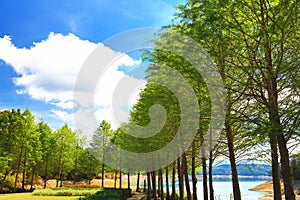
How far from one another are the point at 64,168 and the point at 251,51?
154ft

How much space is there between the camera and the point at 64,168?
50.8 metres

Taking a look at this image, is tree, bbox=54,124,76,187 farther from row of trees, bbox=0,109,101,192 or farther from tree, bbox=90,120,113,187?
tree, bbox=90,120,113,187

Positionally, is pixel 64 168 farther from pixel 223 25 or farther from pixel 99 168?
pixel 223 25

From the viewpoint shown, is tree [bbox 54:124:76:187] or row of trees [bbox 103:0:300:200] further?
tree [bbox 54:124:76:187]

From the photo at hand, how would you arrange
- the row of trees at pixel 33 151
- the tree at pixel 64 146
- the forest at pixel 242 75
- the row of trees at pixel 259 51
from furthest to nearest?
1. the tree at pixel 64 146
2. the row of trees at pixel 33 151
3. the forest at pixel 242 75
4. the row of trees at pixel 259 51

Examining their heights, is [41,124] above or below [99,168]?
above

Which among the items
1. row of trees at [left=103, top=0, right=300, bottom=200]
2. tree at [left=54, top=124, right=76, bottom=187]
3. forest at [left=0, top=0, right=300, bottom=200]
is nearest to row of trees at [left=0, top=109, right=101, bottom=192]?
tree at [left=54, top=124, right=76, bottom=187]

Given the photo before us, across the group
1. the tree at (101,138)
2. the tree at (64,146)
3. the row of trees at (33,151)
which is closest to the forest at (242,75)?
the row of trees at (33,151)

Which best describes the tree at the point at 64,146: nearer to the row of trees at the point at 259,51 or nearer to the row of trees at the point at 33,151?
the row of trees at the point at 33,151

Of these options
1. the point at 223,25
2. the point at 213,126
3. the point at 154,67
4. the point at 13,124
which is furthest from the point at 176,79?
the point at 13,124

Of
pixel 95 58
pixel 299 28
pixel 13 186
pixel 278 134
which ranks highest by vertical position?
pixel 95 58

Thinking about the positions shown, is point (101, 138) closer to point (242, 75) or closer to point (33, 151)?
point (33, 151)

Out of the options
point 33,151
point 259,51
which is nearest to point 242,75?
point 259,51

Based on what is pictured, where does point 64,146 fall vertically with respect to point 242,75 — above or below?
above
